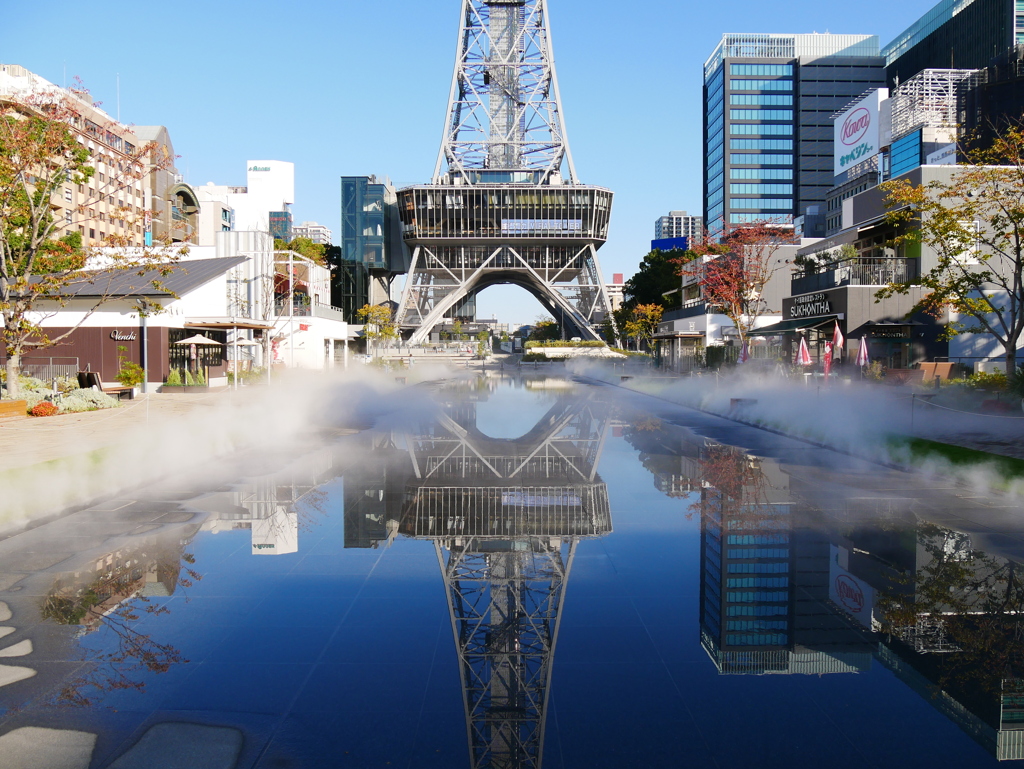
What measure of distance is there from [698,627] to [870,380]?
28910 mm

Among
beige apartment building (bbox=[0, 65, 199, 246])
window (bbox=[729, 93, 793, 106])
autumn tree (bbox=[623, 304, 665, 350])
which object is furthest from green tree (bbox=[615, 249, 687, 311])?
window (bbox=[729, 93, 793, 106])

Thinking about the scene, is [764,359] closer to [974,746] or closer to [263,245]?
[263,245]

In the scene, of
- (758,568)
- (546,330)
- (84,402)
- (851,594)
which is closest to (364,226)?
→ (546,330)

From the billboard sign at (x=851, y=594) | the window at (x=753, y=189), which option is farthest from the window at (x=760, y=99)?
the billboard sign at (x=851, y=594)

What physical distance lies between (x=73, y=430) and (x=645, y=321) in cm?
7858

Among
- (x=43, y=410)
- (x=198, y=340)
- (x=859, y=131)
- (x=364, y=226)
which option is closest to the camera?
(x=43, y=410)

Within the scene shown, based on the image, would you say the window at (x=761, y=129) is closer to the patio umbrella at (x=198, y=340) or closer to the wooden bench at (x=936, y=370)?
the wooden bench at (x=936, y=370)

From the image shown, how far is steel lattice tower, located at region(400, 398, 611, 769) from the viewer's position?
5.10 metres

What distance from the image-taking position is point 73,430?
67.2 feet

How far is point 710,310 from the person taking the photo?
67.9m

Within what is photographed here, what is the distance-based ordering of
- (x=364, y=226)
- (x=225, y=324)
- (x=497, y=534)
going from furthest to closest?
(x=364, y=226) → (x=225, y=324) → (x=497, y=534)

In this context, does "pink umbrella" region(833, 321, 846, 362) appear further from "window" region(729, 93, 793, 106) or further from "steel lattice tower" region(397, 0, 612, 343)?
"window" region(729, 93, 793, 106)

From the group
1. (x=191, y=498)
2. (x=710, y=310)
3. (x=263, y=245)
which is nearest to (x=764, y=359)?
(x=710, y=310)

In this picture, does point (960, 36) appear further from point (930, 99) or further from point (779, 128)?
point (779, 128)
